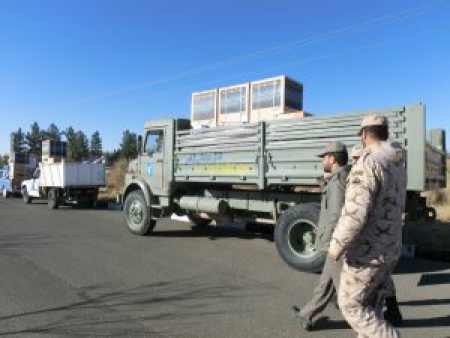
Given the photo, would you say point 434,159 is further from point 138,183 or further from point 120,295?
point 138,183

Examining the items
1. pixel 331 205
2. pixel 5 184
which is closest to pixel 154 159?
pixel 331 205

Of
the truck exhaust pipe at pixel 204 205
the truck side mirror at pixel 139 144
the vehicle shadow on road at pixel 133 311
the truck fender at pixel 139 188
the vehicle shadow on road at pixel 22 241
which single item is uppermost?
the truck side mirror at pixel 139 144

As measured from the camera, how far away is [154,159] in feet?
41.1

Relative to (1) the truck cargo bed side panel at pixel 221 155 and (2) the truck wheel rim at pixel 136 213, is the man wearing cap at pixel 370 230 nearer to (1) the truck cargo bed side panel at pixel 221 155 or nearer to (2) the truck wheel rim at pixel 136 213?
(1) the truck cargo bed side panel at pixel 221 155

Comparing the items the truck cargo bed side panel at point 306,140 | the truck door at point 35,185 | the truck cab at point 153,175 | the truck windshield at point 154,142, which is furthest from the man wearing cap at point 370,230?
the truck door at point 35,185

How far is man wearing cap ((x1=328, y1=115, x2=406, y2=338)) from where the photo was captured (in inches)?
145

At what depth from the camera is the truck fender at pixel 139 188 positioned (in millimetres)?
12461

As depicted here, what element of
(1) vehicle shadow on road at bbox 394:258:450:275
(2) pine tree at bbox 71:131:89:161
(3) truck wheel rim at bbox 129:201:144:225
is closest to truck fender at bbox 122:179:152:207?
(3) truck wheel rim at bbox 129:201:144:225

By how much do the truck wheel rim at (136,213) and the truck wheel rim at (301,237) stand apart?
479 cm

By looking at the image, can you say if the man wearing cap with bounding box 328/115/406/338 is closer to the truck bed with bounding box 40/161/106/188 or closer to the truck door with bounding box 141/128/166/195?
the truck door with bounding box 141/128/166/195

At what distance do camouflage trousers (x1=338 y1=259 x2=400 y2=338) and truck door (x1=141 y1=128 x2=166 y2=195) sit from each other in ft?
28.5

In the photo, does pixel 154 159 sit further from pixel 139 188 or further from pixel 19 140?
pixel 19 140

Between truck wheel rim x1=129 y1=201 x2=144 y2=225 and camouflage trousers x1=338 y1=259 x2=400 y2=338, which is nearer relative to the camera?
camouflage trousers x1=338 y1=259 x2=400 y2=338

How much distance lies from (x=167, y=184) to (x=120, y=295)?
5.53 meters
